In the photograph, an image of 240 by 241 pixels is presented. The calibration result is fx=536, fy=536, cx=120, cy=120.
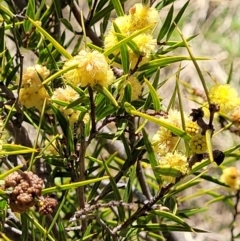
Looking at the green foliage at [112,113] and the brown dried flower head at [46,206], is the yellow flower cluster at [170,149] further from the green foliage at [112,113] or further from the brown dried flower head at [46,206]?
the brown dried flower head at [46,206]

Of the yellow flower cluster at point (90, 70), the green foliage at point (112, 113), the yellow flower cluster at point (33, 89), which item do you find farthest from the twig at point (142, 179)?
the yellow flower cluster at point (90, 70)

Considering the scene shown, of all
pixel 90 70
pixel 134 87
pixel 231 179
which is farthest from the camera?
pixel 231 179

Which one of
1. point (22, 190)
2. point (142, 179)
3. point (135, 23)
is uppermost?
point (135, 23)

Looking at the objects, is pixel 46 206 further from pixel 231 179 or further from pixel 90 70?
pixel 231 179

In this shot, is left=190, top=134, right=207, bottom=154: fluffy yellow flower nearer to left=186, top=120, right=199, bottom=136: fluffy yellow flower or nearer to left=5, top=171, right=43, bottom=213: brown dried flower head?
left=186, top=120, right=199, bottom=136: fluffy yellow flower

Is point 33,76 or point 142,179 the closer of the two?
point 33,76

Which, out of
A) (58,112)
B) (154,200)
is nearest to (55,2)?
(58,112)

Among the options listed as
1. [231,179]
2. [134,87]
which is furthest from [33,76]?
[231,179]
